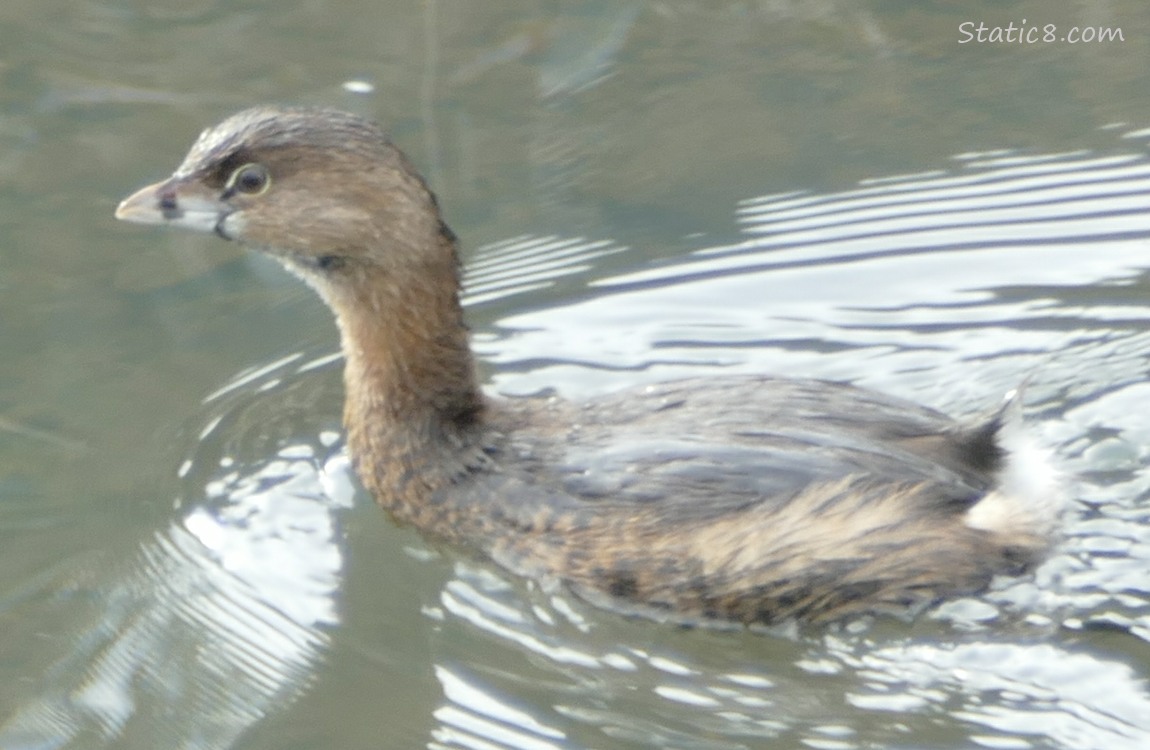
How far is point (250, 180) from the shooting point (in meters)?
4.90

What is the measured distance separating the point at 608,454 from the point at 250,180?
3.85 feet

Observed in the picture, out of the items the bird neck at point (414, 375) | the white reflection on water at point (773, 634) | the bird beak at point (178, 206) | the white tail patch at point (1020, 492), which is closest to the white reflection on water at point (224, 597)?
the white reflection on water at point (773, 634)

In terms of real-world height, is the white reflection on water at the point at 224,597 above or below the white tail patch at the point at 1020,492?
below

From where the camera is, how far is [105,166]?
6684 mm

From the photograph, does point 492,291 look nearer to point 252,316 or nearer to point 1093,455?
point 252,316

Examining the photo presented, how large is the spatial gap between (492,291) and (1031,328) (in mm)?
1700

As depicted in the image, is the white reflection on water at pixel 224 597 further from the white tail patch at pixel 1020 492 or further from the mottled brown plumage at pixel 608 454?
the white tail patch at pixel 1020 492

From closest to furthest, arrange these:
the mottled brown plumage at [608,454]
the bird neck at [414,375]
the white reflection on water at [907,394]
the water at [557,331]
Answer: the white reflection on water at [907,394] → the water at [557,331] → the mottled brown plumage at [608,454] → the bird neck at [414,375]

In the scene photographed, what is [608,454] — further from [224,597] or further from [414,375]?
[224,597]

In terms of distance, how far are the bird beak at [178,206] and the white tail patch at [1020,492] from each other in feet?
6.76

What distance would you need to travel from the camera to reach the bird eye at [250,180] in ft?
16.0

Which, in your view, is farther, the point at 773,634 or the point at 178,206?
the point at 178,206

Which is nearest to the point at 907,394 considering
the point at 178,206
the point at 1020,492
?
the point at 1020,492

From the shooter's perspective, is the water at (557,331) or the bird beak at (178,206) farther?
the bird beak at (178,206)
